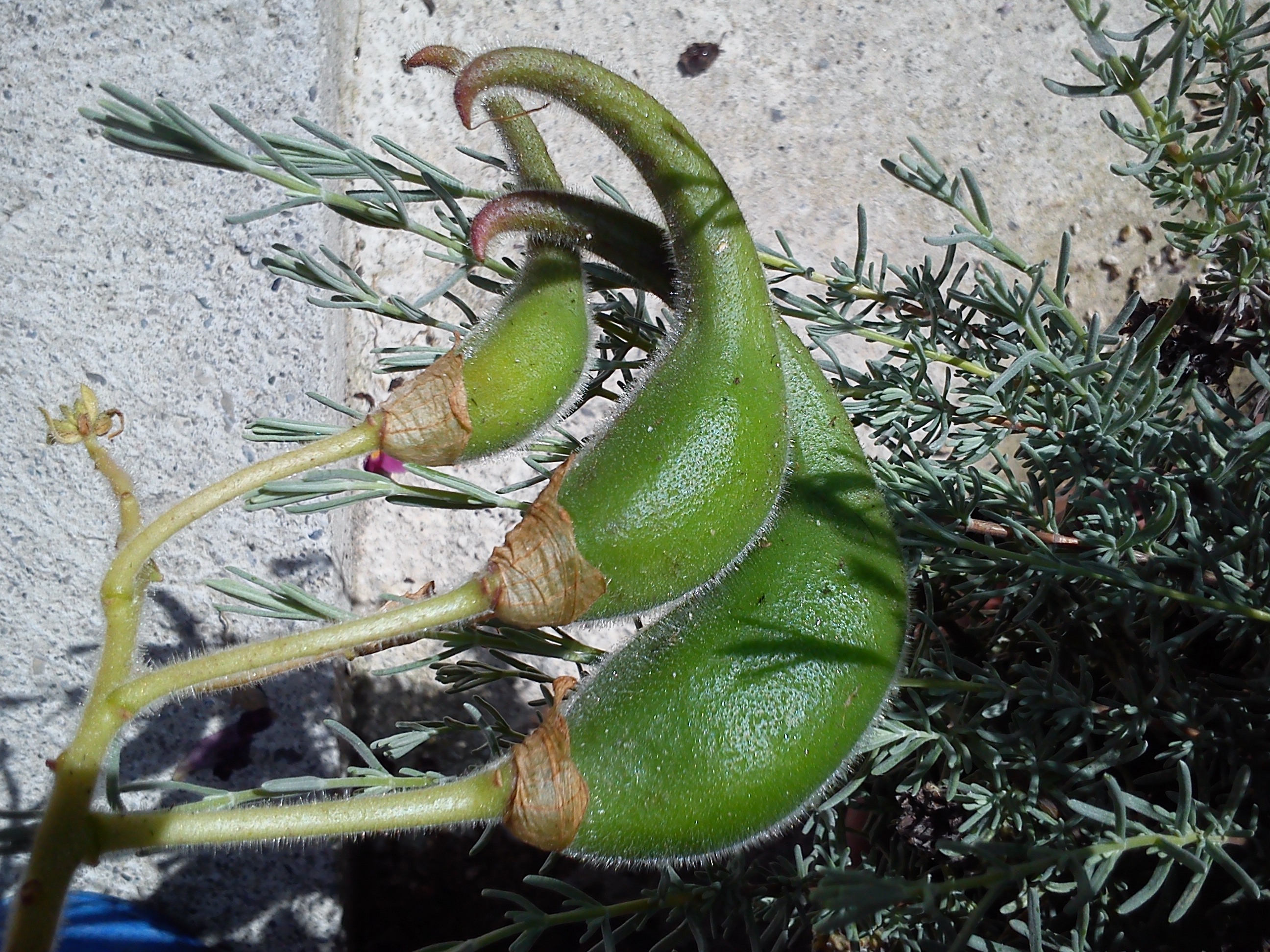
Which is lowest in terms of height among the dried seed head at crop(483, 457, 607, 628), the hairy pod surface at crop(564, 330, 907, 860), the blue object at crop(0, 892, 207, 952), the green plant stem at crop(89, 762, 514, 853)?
the blue object at crop(0, 892, 207, 952)

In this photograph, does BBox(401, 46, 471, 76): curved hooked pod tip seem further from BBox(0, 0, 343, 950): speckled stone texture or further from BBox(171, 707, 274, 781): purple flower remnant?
BBox(171, 707, 274, 781): purple flower remnant

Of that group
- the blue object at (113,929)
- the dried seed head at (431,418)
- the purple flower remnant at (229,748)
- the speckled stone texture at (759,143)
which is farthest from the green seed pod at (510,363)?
the blue object at (113,929)

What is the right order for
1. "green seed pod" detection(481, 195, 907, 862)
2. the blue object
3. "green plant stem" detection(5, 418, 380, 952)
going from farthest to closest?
the blue object < "green seed pod" detection(481, 195, 907, 862) < "green plant stem" detection(5, 418, 380, 952)

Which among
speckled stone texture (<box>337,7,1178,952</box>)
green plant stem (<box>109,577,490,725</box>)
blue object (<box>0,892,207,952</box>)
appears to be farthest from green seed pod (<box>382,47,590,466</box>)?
blue object (<box>0,892,207,952</box>)

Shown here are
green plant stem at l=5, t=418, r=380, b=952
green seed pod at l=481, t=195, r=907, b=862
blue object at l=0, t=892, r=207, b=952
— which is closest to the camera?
green plant stem at l=5, t=418, r=380, b=952

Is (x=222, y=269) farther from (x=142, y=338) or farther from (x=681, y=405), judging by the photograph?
(x=681, y=405)

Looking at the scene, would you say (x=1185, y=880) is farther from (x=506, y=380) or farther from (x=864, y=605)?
(x=506, y=380)

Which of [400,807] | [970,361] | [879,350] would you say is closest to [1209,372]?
[970,361]
